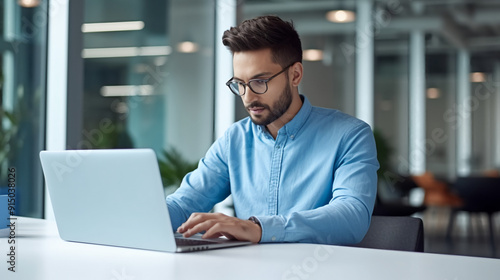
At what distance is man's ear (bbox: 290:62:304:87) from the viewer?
Answer: 6.73 feet

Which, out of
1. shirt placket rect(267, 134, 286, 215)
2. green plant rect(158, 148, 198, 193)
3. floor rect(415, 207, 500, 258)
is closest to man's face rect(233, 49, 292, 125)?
shirt placket rect(267, 134, 286, 215)

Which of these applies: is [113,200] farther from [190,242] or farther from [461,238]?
[461,238]

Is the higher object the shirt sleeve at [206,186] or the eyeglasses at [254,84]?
the eyeglasses at [254,84]

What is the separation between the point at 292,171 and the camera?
79.4 inches

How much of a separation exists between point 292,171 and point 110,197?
77cm

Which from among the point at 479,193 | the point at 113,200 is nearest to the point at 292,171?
the point at 113,200

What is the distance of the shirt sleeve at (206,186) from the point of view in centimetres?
201

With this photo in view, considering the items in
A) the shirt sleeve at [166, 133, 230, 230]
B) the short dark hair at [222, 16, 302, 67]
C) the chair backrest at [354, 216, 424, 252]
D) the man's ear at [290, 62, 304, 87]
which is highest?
the short dark hair at [222, 16, 302, 67]

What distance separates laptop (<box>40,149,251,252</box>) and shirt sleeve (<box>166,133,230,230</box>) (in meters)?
0.43

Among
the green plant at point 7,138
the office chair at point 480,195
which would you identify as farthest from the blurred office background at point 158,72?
the office chair at point 480,195

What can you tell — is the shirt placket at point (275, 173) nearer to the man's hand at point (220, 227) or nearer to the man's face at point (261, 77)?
the man's face at point (261, 77)

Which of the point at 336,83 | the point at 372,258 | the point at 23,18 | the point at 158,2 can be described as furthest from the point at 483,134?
the point at 372,258

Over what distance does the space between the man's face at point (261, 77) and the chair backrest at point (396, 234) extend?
0.48 metres

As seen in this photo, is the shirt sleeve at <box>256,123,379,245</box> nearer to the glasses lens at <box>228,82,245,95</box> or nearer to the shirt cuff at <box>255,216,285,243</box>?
the shirt cuff at <box>255,216,285,243</box>
